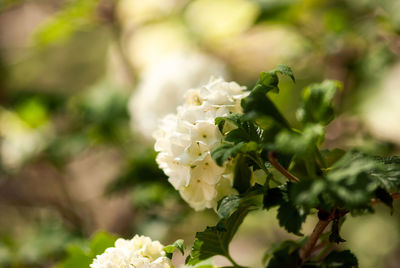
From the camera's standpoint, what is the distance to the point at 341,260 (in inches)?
15.0

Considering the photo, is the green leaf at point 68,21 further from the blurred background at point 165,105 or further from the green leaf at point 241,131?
the green leaf at point 241,131

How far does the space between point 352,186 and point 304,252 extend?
0.12 m

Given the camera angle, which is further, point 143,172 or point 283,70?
point 143,172

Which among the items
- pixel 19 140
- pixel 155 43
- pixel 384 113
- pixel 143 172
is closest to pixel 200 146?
pixel 143 172

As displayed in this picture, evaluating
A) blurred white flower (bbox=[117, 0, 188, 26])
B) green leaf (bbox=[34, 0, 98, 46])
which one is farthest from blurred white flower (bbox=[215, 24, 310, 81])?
green leaf (bbox=[34, 0, 98, 46])

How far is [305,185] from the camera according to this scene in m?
0.33

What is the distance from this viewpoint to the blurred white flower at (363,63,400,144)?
3.50 feet

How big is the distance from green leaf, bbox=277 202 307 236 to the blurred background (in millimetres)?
525

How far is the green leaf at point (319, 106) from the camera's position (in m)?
0.37

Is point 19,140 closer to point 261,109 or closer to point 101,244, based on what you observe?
point 101,244

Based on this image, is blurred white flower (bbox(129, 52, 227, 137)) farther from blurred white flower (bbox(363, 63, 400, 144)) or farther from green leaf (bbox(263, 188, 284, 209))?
green leaf (bbox(263, 188, 284, 209))

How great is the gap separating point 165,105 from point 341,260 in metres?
0.73

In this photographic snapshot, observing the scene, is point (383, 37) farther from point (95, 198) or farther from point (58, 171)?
point (95, 198)

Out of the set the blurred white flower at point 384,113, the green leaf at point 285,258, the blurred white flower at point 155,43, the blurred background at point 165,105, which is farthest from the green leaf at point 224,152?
the blurred white flower at point 155,43
